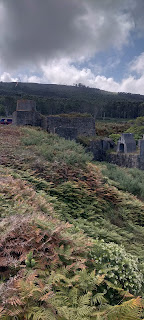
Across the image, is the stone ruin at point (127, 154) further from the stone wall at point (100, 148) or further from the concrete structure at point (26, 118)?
the concrete structure at point (26, 118)

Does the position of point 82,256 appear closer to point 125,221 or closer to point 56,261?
point 56,261

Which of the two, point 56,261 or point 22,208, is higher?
point 22,208

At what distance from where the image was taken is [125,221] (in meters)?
5.98

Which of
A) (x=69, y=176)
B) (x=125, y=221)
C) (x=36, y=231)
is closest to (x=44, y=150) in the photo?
(x=69, y=176)

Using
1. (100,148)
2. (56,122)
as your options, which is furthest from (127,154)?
(56,122)

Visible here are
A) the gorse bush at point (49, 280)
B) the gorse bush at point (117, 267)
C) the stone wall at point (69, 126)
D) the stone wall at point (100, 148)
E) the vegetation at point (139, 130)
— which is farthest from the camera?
the vegetation at point (139, 130)

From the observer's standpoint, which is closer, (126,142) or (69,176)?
(69,176)

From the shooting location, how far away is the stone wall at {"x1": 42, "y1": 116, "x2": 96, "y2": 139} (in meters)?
15.5

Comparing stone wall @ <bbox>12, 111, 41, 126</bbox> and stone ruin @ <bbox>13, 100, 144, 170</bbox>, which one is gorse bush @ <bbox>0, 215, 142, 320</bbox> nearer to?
stone ruin @ <bbox>13, 100, 144, 170</bbox>

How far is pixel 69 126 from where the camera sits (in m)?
16.7

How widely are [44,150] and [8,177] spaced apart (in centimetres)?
416

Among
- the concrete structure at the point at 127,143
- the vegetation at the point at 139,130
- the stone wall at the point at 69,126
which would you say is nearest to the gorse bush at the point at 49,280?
the stone wall at the point at 69,126

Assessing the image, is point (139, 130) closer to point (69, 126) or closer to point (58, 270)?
point (69, 126)

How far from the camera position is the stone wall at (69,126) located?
15516 mm
